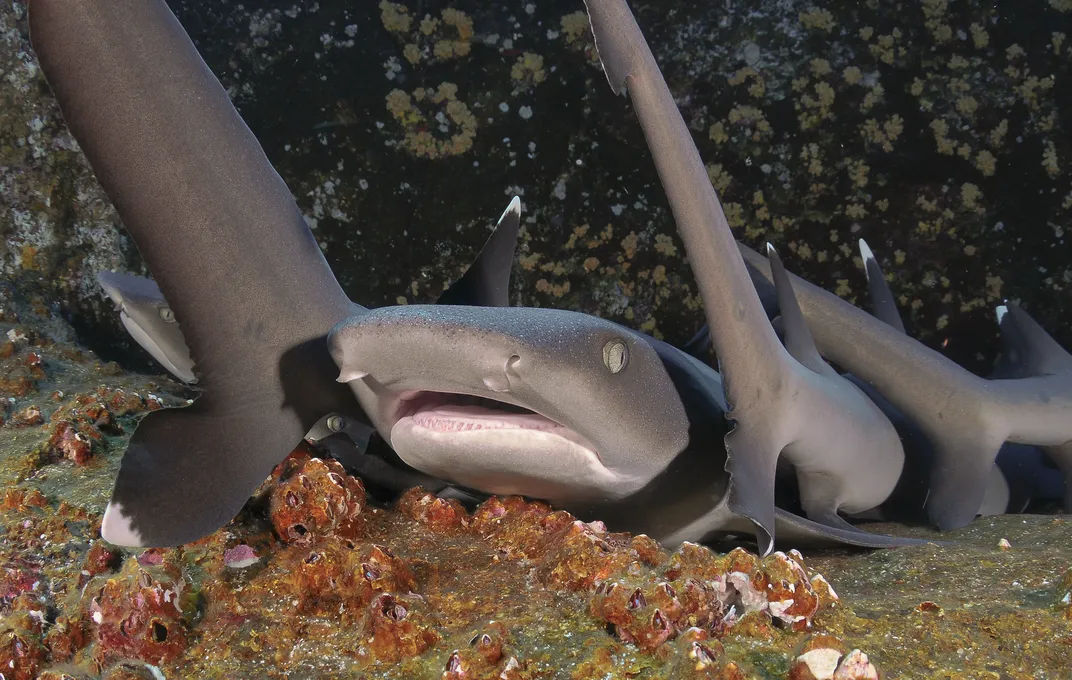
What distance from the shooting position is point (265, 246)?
1.66 meters

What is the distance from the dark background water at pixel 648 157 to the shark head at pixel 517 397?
A: 73.9 inches

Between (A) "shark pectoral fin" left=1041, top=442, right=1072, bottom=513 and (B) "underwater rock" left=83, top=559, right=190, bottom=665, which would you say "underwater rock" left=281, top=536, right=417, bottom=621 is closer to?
(B) "underwater rock" left=83, top=559, right=190, bottom=665

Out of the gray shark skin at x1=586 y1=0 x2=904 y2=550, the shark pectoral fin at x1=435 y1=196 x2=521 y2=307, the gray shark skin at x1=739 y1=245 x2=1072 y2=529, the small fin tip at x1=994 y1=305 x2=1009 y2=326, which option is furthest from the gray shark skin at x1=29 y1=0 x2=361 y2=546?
the small fin tip at x1=994 y1=305 x2=1009 y2=326

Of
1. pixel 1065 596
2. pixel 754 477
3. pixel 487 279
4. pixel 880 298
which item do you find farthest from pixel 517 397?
pixel 880 298

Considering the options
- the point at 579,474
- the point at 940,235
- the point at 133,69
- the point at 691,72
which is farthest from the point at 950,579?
the point at 691,72

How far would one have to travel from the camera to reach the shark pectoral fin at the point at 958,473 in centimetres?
240

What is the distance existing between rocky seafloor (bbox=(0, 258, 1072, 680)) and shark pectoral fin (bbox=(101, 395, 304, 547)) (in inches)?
2.3

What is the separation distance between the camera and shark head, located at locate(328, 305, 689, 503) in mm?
1395

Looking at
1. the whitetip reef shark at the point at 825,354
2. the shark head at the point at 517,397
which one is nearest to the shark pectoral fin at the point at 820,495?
the whitetip reef shark at the point at 825,354

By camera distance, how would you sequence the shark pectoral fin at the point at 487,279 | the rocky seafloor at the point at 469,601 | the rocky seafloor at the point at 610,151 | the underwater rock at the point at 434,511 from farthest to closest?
the rocky seafloor at the point at 610,151, the shark pectoral fin at the point at 487,279, the underwater rock at the point at 434,511, the rocky seafloor at the point at 469,601

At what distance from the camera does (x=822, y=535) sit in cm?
187

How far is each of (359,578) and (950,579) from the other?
3.97 feet

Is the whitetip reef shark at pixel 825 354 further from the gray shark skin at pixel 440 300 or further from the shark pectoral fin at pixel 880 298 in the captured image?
the gray shark skin at pixel 440 300

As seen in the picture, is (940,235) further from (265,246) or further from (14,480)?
(14,480)
